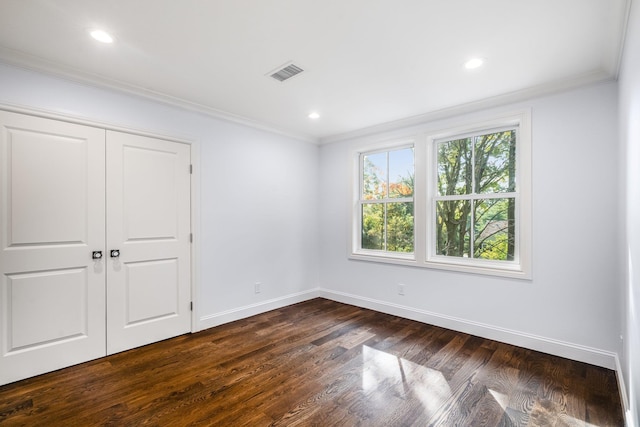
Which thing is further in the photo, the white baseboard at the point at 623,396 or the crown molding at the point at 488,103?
the crown molding at the point at 488,103

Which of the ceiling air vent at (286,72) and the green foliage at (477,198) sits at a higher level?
the ceiling air vent at (286,72)

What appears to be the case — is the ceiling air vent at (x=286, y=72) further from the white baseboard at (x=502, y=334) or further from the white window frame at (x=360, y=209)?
the white baseboard at (x=502, y=334)

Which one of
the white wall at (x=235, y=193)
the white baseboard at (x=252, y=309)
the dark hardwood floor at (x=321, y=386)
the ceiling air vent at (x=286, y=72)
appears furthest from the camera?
the white baseboard at (x=252, y=309)

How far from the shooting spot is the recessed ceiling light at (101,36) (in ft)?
6.57

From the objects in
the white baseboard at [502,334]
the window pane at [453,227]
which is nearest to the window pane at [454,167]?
the window pane at [453,227]

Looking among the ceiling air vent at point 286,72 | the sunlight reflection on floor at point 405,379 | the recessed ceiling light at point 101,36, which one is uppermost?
the recessed ceiling light at point 101,36

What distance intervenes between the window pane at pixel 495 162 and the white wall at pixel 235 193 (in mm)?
2293

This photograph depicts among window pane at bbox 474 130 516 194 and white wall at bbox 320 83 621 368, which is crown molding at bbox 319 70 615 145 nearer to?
white wall at bbox 320 83 621 368

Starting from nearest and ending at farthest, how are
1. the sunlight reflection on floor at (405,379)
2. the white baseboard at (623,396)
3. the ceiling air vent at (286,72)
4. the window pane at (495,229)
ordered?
1. the white baseboard at (623,396)
2. the sunlight reflection on floor at (405,379)
3. the ceiling air vent at (286,72)
4. the window pane at (495,229)

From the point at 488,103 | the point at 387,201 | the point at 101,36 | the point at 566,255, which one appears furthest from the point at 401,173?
the point at 101,36

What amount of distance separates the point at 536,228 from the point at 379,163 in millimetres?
2039

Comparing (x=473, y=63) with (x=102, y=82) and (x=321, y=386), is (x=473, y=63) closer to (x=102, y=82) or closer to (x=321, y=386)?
(x=321, y=386)

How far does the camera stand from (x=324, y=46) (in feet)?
7.11

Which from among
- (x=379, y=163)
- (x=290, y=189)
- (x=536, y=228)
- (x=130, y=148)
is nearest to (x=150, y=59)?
(x=130, y=148)
